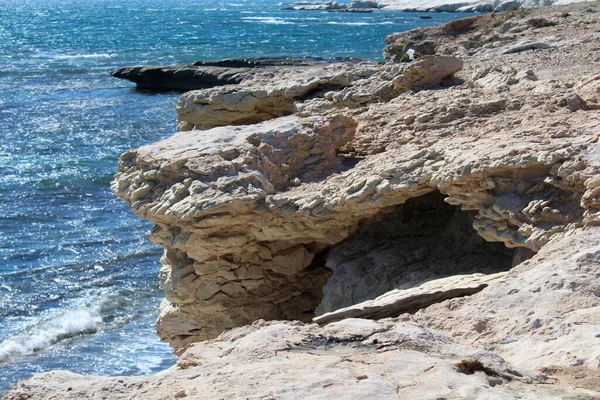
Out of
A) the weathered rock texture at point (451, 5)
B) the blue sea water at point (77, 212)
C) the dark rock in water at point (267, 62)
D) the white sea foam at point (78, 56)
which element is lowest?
the weathered rock texture at point (451, 5)

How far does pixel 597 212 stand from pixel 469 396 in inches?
125

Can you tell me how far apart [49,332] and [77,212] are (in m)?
7.03

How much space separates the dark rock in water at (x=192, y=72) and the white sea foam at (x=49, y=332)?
2672 cm

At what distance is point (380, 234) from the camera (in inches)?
370

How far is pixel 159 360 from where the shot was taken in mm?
12609

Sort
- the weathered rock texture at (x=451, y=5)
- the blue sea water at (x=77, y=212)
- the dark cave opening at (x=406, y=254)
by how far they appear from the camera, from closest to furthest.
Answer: the dark cave opening at (x=406, y=254)
the blue sea water at (x=77, y=212)
the weathered rock texture at (x=451, y=5)

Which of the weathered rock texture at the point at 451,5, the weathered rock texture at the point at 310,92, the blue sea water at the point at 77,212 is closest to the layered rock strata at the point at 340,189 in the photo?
the weathered rock texture at the point at 310,92

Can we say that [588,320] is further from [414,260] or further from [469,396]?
[414,260]

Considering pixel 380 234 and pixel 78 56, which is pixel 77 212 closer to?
pixel 380 234

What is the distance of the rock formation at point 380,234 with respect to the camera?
4445 millimetres

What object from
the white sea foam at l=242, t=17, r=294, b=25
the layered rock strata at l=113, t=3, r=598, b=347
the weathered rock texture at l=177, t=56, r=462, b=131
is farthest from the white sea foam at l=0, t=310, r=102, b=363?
the white sea foam at l=242, t=17, r=294, b=25

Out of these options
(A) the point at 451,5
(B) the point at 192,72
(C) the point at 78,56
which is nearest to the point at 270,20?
(A) the point at 451,5

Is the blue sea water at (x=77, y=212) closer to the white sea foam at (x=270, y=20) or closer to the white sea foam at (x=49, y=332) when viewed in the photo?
the white sea foam at (x=49, y=332)

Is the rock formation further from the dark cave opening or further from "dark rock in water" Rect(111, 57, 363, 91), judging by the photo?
"dark rock in water" Rect(111, 57, 363, 91)
